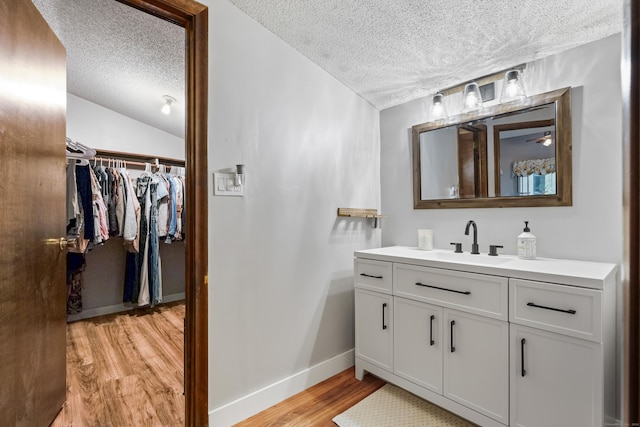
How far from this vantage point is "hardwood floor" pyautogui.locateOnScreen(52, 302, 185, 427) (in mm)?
1692

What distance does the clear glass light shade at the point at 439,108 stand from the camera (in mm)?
2088

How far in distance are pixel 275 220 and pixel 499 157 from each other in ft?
4.81

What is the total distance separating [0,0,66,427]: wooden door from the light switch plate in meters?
0.74

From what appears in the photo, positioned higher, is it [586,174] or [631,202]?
[586,174]

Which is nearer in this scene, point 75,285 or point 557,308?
point 557,308

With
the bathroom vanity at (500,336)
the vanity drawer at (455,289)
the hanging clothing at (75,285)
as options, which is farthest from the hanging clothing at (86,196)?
the vanity drawer at (455,289)

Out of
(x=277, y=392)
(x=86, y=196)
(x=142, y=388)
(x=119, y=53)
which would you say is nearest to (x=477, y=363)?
(x=277, y=392)

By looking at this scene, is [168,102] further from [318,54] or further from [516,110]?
[516,110]

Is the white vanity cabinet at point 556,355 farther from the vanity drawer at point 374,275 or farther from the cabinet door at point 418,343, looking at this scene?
the vanity drawer at point 374,275

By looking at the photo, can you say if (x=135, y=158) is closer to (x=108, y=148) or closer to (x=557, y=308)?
(x=108, y=148)

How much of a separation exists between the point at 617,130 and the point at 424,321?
53.9 inches

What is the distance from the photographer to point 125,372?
83.7 inches

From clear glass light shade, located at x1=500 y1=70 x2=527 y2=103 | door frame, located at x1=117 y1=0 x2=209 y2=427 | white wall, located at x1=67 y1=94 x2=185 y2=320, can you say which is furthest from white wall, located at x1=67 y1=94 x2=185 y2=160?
clear glass light shade, located at x1=500 y1=70 x2=527 y2=103

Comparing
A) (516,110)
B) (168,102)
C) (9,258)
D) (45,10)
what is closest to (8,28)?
(9,258)
